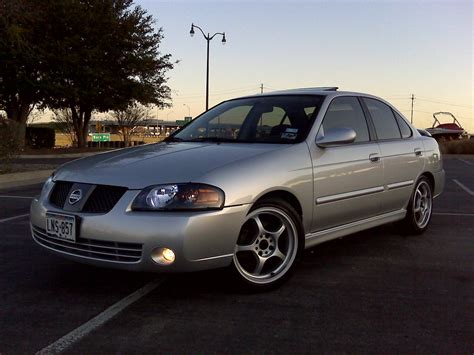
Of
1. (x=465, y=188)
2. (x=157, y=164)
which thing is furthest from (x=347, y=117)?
(x=465, y=188)

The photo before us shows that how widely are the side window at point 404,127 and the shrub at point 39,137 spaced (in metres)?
28.8

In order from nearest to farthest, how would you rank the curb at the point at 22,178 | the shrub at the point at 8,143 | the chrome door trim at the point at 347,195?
1. the chrome door trim at the point at 347,195
2. the curb at the point at 22,178
3. the shrub at the point at 8,143

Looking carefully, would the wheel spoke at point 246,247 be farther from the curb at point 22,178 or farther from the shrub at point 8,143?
the shrub at point 8,143

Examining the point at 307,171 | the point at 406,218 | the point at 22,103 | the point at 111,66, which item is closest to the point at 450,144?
the point at 111,66

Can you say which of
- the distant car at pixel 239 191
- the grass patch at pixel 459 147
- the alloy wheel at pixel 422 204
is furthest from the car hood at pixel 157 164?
the grass patch at pixel 459 147

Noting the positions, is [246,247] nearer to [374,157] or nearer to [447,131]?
[374,157]

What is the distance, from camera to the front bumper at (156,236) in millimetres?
3244

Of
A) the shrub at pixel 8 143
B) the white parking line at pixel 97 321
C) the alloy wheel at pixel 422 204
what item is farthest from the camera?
the shrub at pixel 8 143

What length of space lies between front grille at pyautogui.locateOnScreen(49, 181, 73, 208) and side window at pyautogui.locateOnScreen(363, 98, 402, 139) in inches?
120

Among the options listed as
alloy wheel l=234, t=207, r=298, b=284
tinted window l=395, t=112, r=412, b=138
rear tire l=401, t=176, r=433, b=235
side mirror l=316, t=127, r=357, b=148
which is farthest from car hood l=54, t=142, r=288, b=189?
rear tire l=401, t=176, r=433, b=235

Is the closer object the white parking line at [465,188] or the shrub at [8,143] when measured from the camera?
the white parking line at [465,188]

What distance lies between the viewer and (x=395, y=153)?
5.13m

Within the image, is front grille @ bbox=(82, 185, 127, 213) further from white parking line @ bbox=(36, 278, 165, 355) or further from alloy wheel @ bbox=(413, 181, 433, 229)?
alloy wheel @ bbox=(413, 181, 433, 229)

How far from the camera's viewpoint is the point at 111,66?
27.6 metres
